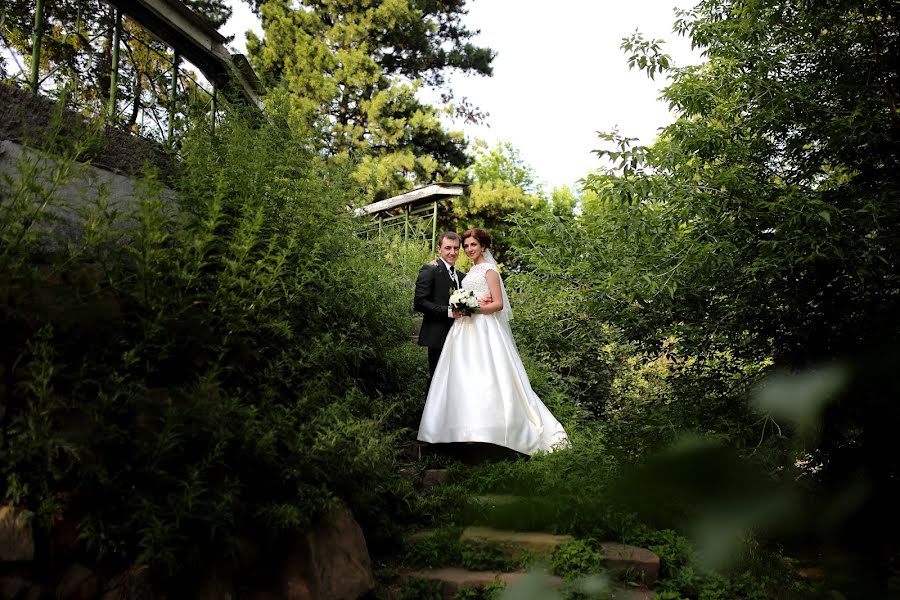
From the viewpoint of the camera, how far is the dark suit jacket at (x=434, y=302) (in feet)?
20.3

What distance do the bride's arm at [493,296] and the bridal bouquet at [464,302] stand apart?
0.11 m

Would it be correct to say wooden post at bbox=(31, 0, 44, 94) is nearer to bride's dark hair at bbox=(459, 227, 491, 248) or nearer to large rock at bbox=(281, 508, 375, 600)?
bride's dark hair at bbox=(459, 227, 491, 248)

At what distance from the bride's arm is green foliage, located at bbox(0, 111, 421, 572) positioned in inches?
67.1

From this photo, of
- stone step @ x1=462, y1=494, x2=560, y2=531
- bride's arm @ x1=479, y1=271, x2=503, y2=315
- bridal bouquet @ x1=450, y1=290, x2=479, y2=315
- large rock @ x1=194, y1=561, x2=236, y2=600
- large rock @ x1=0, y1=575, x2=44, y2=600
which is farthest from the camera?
bride's arm @ x1=479, y1=271, x2=503, y2=315

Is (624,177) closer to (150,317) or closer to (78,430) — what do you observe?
(150,317)

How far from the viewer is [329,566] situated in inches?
134

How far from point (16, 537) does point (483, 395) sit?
3639 millimetres

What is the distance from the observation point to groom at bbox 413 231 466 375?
618 cm

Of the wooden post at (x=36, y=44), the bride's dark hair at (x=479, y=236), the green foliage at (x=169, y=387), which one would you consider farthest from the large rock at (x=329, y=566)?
the wooden post at (x=36, y=44)

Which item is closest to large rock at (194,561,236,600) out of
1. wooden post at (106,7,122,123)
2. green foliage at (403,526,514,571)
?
green foliage at (403,526,514,571)

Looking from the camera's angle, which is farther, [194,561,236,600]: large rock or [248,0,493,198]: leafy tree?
[248,0,493,198]: leafy tree

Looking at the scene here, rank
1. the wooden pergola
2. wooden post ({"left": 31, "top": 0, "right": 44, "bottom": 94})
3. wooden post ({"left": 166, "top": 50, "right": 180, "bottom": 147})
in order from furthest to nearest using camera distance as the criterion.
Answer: the wooden pergola → wooden post ({"left": 166, "top": 50, "right": 180, "bottom": 147}) → wooden post ({"left": 31, "top": 0, "right": 44, "bottom": 94})

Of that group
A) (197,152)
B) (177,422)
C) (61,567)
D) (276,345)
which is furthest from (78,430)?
(197,152)

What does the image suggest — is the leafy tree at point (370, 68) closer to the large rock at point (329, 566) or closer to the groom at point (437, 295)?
the groom at point (437, 295)
